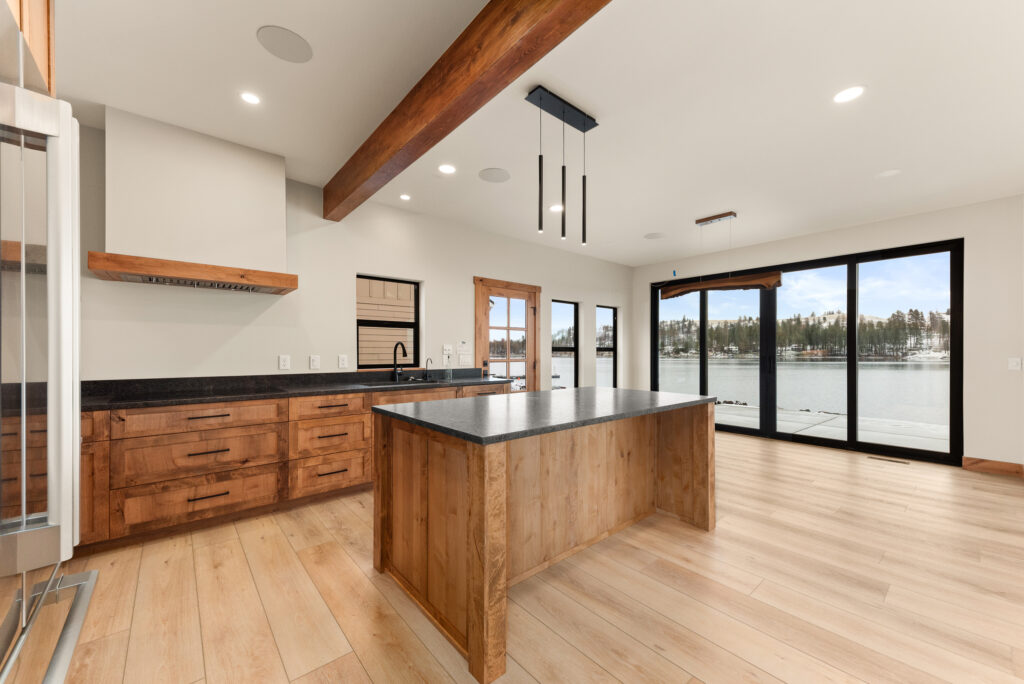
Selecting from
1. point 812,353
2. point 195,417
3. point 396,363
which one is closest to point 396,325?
point 396,363

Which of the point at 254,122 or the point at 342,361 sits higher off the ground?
the point at 254,122

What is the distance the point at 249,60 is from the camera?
2188mm

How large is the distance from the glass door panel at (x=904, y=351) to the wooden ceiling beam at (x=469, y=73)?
519 centimetres

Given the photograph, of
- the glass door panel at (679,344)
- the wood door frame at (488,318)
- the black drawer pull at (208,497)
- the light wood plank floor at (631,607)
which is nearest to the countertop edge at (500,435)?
the light wood plank floor at (631,607)

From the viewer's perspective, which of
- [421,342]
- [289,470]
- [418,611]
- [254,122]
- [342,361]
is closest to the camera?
[418,611]

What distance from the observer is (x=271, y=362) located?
3434 millimetres

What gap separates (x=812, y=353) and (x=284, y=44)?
620cm

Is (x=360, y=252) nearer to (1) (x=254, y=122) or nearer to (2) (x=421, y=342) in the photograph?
(2) (x=421, y=342)

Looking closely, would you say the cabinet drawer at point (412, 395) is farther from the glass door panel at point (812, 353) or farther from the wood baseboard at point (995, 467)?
the wood baseboard at point (995, 467)

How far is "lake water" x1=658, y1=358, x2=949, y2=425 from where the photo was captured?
14.7 ft

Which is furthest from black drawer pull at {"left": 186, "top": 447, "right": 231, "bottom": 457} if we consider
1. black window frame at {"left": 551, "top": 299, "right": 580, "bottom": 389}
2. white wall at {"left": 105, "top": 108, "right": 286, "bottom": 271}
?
black window frame at {"left": 551, "top": 299, "right": 580, "bottom": 389}

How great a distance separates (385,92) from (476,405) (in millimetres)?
1948

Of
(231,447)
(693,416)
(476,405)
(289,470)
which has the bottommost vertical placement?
(289,470)

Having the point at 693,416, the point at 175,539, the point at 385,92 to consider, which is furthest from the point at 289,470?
the point at 693,416
